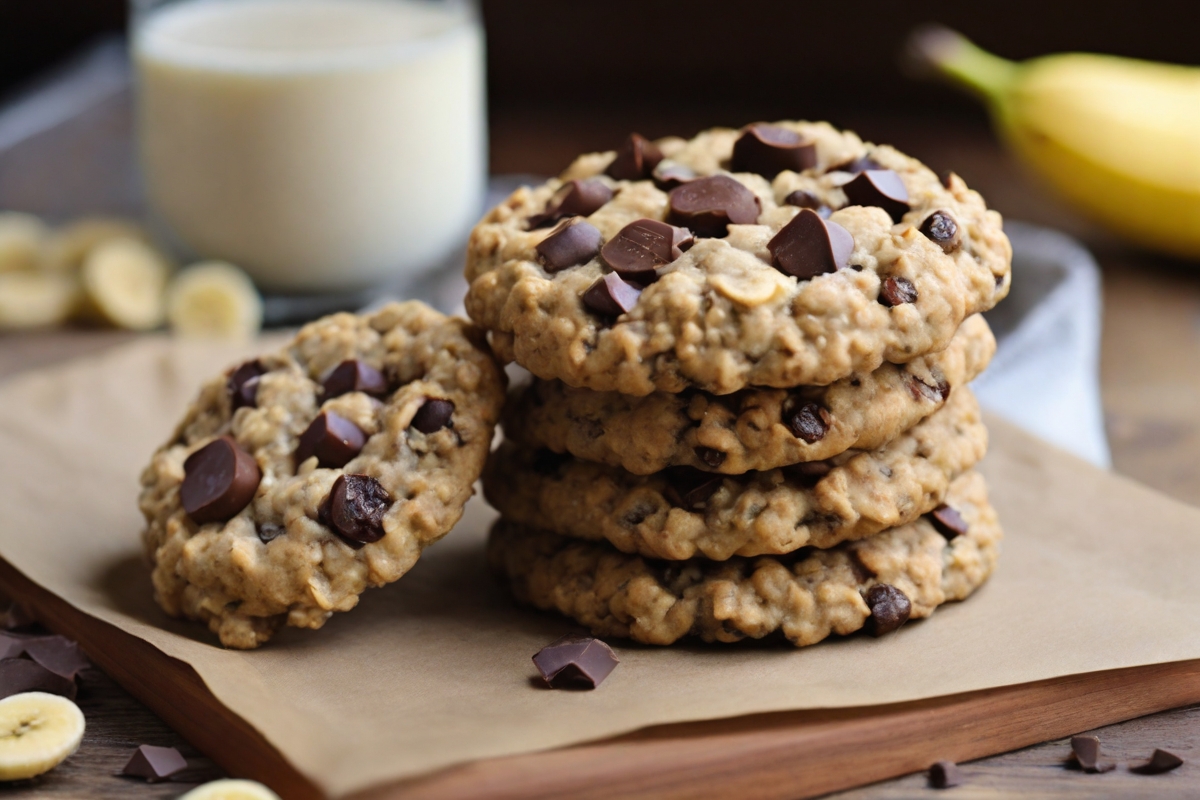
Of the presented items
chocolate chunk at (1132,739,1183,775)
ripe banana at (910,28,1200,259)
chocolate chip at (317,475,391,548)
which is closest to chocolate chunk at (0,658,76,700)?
chocolate chip at (317,475,391,548)

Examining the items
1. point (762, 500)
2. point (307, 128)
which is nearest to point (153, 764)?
point (762, 500)

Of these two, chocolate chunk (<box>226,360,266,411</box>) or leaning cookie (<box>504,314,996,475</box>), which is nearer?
leaning cookie (<box>504,314,996,475</box>)

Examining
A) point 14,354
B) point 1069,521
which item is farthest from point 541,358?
point 14,354

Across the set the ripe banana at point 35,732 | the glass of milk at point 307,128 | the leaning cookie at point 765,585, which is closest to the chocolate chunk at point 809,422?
the leaning cookie at point 765,585

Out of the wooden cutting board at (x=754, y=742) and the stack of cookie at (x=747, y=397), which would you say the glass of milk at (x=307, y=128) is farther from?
Result: the wooden cutting board at (x=754, y=742)

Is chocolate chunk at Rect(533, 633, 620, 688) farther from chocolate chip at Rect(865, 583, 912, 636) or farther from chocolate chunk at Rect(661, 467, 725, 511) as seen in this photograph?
chocolate chip at Rect(865, 583, 912, 636)
